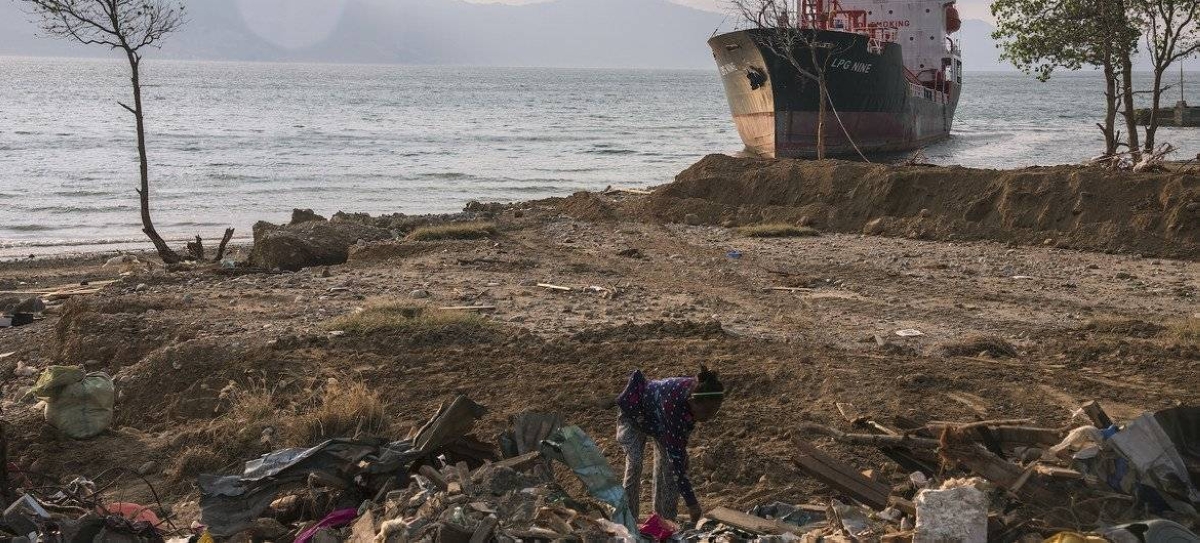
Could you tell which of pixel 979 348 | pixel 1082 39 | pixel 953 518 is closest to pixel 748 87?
pixel 1082 39

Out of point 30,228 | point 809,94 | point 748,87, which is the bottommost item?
point 30,228

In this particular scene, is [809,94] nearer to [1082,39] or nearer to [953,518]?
[1082,39]

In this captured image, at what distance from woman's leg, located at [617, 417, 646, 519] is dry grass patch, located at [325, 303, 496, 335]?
14.8 feet

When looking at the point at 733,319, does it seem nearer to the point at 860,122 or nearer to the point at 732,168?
the point at 732,168

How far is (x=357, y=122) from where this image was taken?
71.4 metres

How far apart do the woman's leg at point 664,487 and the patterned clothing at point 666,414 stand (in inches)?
2.5

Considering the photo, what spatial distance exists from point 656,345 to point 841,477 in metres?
3.58

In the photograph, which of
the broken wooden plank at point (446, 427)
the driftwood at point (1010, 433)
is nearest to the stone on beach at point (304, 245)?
the broken wooden plank at point (446, 427)

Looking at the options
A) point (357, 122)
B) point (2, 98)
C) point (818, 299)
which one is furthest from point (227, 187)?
point (2, 98)

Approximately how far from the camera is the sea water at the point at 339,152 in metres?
29.3

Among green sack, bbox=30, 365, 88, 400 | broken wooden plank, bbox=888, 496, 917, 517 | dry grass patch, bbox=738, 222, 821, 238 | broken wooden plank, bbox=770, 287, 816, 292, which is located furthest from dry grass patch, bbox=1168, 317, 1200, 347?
green sack, bbox=30, 365, 88, 400

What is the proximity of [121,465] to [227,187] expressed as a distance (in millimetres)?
28017

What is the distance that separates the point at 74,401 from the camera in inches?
343

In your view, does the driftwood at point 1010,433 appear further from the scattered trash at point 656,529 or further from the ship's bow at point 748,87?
the ship's bow at point 748,87
